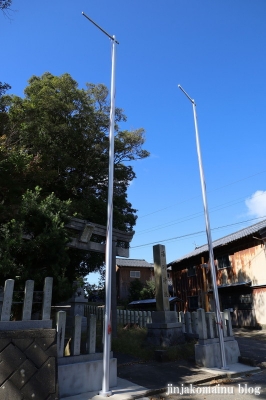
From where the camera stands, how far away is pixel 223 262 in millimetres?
23188

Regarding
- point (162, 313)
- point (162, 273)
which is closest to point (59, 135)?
point (162, 273)

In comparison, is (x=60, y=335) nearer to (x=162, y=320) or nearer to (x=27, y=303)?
(x=27, y=303)

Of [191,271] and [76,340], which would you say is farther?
[191,271]

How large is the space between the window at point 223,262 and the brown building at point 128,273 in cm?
1500

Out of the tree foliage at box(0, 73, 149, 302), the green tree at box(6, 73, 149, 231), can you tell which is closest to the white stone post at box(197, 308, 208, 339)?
the tree foliage at box(0, 73, 149, 302)

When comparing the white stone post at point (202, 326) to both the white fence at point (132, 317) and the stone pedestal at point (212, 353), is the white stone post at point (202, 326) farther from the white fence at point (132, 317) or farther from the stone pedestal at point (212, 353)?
the white fence at point (132, 317)

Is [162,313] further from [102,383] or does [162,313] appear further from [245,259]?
[245,259]

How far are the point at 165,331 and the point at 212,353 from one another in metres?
2.28

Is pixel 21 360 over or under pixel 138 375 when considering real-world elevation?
over

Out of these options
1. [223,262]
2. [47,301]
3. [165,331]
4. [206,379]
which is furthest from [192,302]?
[47,301]

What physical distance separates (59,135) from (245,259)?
15591 millimetres

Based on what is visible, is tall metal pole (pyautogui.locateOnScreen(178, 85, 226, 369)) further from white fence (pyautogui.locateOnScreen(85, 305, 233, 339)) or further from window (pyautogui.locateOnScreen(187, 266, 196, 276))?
window (pyautogui.locateOnScreen(187, 266, 196, 276))

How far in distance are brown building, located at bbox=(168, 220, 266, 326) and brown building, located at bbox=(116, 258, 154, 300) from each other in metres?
10.5

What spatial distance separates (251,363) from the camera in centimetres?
845
